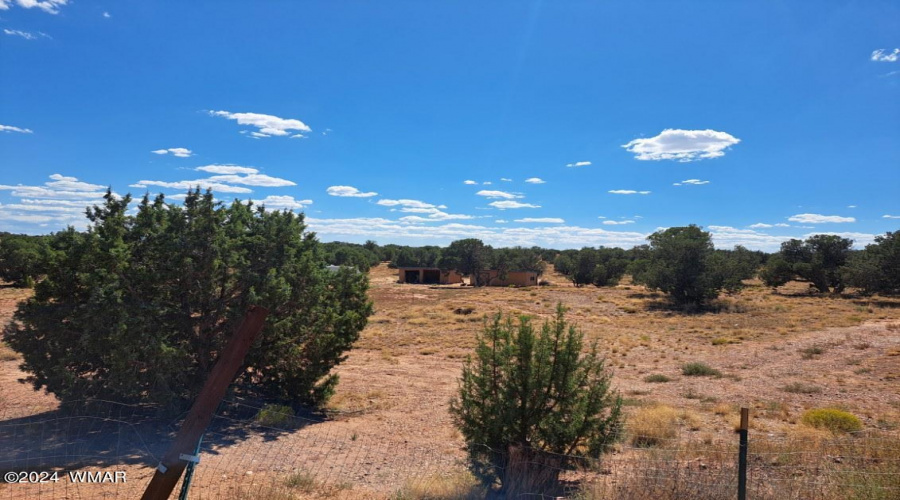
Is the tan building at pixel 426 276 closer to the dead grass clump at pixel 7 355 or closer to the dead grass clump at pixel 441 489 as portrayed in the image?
the dead grass clump at pixel 7 355

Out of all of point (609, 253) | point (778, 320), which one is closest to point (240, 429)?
point (778, 320)

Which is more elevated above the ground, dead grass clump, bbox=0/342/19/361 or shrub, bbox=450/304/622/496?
shrub, bbox=450/304/622/496

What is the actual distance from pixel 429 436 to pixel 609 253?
76.0m

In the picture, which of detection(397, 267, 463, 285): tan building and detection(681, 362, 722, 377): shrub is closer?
detection(681, 362, 722, 377): shrub

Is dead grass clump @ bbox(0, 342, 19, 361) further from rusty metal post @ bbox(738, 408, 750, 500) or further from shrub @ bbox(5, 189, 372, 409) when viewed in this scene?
rusty metal post @ bbox(738, 408, 750, 500)

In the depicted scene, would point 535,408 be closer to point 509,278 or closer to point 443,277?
point 509,278

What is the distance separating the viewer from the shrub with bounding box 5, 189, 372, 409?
9.06 m

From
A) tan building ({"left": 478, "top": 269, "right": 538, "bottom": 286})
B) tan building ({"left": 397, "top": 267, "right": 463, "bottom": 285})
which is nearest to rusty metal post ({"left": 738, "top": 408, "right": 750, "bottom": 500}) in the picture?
tan building ({"left": 478, "top": 269, "right": 538, "bottom": 286})

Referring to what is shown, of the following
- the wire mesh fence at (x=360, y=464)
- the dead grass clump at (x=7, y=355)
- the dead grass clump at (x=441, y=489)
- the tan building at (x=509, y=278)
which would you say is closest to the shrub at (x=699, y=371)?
the wire mesh fence at (x=360, y=464)

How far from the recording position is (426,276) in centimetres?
7712

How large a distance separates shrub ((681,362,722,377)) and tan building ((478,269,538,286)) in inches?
1888

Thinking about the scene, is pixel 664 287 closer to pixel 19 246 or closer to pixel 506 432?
pixel 506 432

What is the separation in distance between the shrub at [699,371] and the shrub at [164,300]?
45.0 feet

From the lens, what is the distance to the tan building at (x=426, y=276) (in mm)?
75750
